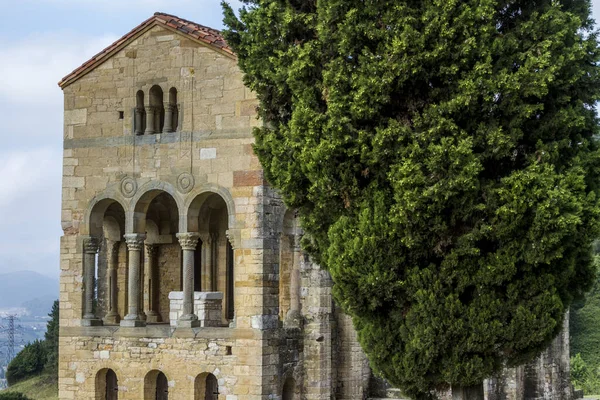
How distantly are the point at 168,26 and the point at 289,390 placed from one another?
27.1ft

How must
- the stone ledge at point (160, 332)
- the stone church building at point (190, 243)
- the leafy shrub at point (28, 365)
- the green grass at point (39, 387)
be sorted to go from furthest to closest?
the leafy shrub at point (28, 365)
the green grass at point (39, 387)
the stone church building at point (190, 243)
the stone ledge at point (160, 332)

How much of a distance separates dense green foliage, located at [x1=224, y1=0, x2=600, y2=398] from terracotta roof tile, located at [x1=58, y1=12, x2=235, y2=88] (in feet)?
17.5

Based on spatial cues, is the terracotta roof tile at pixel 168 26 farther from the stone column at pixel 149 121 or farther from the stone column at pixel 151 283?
the stone column at pixel 151 283

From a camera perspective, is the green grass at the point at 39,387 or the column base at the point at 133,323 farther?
the green grass at the point at 39,387

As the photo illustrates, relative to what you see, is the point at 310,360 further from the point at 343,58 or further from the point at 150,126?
the point at 343,58

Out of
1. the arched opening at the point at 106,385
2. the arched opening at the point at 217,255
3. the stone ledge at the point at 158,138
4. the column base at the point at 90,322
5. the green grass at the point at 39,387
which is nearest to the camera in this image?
the stone ledge at the point at 158,138

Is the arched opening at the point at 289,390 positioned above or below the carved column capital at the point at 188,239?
below

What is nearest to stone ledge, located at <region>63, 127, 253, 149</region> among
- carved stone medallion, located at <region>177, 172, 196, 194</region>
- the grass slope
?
carved stone medallion, located at <region>177, 172, 196, 194</region>

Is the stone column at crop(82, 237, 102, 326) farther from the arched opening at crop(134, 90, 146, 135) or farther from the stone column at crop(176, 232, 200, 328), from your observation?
the arched opening at crop(134, 90, 146, 135)

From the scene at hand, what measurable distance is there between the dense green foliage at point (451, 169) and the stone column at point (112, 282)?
9.21 meters

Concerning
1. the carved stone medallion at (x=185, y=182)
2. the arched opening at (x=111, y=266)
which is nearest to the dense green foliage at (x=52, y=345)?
the arched opening at (x=111, y=266)

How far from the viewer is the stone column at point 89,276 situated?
21.1 metres

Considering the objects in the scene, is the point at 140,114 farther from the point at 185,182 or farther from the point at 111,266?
the point at 111,266

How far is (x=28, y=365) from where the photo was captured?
139 feet
